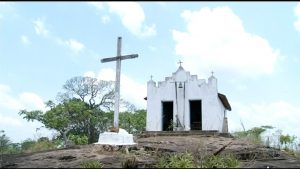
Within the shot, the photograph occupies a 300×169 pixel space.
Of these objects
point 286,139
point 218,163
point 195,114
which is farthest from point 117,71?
point 195,114

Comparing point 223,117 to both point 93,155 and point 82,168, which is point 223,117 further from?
point 82,168

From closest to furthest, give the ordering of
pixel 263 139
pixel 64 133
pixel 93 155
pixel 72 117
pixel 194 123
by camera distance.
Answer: pixel 93 155, pixel 263 139, pixel 194 123, pixel 64 133, pixel 72 117

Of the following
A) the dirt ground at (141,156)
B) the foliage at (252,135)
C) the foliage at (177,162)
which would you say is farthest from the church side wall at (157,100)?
the foliage at (177,162)

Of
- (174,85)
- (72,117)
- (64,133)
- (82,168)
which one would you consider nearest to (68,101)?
(72,117)

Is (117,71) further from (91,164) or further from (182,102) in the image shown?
(182,102)

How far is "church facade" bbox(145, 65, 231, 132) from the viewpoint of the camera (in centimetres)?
2494

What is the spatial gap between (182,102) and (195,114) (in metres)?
2.58

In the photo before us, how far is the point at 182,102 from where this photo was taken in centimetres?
2528

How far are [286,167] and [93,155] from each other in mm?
6108

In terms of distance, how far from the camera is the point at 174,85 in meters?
25.4

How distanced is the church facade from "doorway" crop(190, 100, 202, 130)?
7cm

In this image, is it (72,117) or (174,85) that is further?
(72,117)

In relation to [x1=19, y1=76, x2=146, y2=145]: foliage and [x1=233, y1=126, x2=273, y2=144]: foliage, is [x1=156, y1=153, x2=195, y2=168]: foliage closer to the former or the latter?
[x1=233, y1=126, x2=273, y2=144]: foliage

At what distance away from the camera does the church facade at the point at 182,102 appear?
2494 cm
